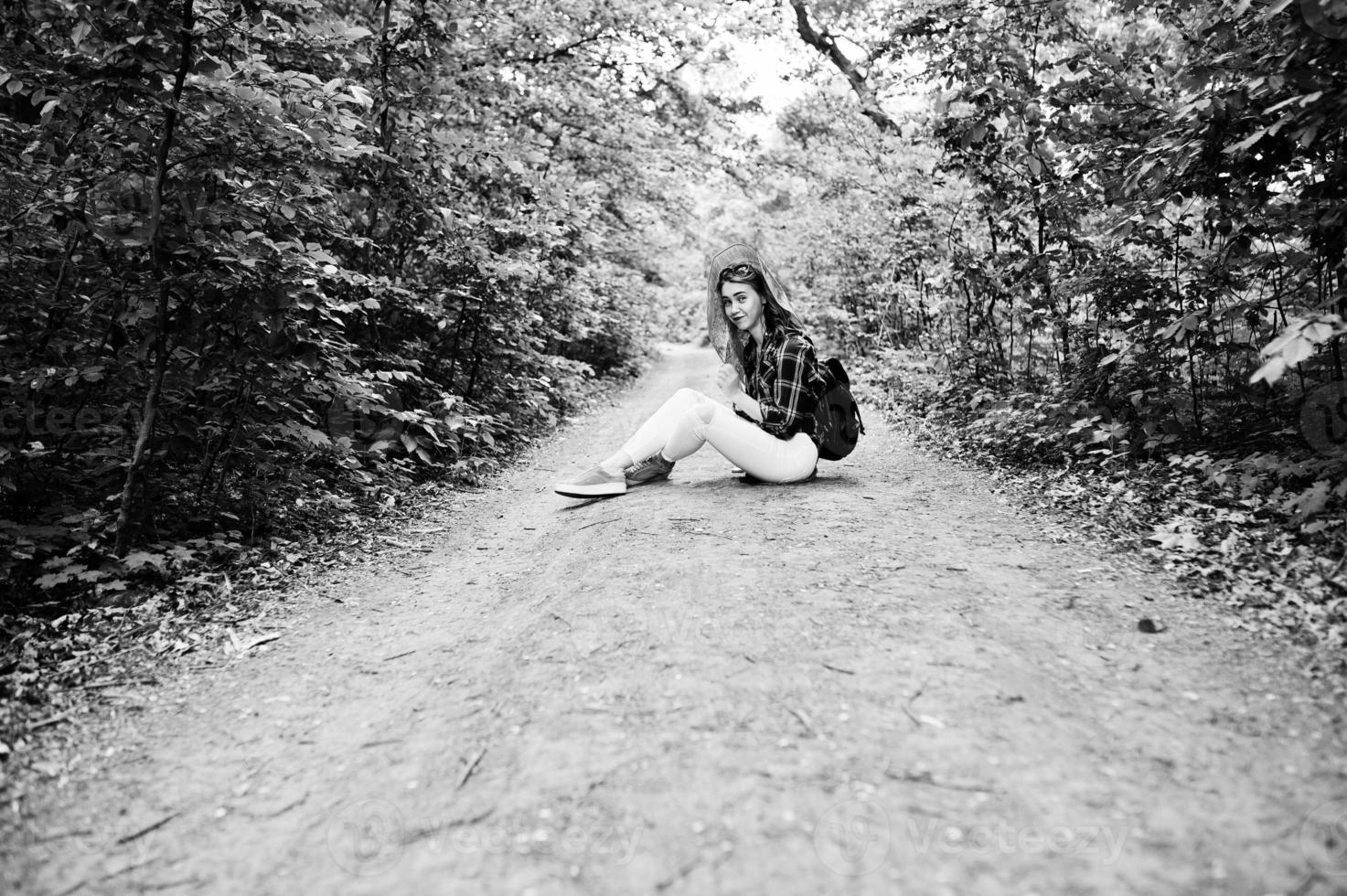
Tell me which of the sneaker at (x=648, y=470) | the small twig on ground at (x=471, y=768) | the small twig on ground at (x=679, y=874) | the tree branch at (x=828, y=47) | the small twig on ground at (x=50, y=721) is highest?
the tree branch at (x=828, y=47)

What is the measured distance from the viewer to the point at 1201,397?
4.59 metres

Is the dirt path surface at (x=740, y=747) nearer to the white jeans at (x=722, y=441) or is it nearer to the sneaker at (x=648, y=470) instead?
the white jeans at (x=722, y=441)

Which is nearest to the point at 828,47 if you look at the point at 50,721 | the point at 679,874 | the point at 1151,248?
the point at 1151,248

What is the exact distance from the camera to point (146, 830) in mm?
1984

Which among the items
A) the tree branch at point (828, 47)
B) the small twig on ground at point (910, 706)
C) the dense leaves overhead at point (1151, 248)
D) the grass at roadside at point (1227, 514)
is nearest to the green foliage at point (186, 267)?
the small twig on ground at point (910, 706)

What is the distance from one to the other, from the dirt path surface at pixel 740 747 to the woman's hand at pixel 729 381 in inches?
67.0

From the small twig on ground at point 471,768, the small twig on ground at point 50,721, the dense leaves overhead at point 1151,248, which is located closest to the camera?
the small twig on ground at point 471,768

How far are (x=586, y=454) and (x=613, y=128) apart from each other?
658 cm

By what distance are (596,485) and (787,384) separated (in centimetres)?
147

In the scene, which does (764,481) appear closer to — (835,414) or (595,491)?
(835,414)

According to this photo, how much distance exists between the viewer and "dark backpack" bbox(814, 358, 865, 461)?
5.11m

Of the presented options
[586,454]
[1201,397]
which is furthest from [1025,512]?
[586,454]

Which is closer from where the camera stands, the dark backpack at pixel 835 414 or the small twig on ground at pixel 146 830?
the small twig on ground at pixel 146 830

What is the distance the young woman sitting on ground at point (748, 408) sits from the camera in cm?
491
